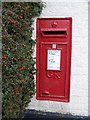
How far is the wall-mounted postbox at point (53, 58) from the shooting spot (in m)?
4.89

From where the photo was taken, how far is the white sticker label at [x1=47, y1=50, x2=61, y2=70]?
495cm

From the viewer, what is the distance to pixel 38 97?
5.15m

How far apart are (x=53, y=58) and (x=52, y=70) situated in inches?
8.6

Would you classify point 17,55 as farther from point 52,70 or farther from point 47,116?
point 47,116

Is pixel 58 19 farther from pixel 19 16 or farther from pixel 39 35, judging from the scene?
pixel 19 16

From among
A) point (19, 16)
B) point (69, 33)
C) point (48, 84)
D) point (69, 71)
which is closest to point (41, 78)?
point (48, 84)

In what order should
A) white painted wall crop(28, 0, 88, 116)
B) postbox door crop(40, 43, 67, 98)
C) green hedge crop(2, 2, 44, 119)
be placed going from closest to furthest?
1. green hedge crop(2, 2, 44, 119)
2. white painted wall crop(28, 0, 88, 116)
3. postbox door crop(40, 43, 67, 98)

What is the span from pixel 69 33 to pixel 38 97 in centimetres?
128

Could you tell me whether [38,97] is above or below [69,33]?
below

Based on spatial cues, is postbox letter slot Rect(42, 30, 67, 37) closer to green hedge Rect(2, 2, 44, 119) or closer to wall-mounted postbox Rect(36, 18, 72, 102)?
wall-mounted postbox Rect(36, 18, 72, 102)

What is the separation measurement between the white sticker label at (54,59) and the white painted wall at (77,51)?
26cm

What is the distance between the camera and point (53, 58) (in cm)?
498

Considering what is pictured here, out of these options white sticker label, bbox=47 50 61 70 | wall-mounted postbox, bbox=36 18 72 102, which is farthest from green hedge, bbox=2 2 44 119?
white sticker label, bbox=47 50 61 70

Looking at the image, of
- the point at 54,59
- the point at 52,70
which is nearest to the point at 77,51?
the point at 54,59
